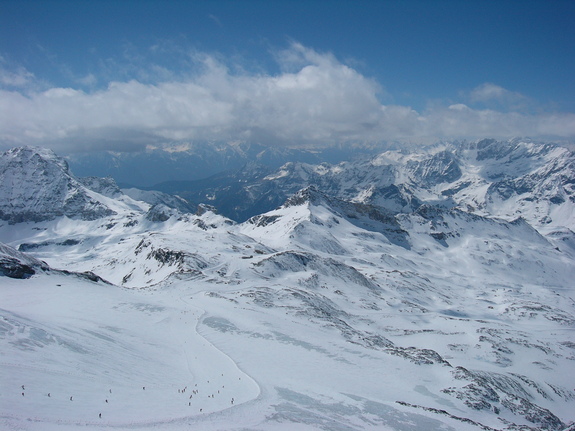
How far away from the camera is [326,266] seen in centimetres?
12438

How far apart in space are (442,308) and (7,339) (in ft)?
437

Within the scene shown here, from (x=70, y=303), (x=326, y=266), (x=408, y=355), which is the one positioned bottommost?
(x=70, y=303)

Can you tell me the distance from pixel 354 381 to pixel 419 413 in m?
7.73

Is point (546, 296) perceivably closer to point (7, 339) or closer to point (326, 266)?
point (326, 266)

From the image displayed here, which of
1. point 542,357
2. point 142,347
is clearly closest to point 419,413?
point 142,347

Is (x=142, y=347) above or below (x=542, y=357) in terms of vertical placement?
below

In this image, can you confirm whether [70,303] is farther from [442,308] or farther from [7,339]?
[442,308]

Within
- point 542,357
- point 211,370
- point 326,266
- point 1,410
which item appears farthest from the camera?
point 326,266

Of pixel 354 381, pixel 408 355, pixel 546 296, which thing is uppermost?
pixel 546 296

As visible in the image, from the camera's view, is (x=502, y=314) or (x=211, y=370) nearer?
(x=211, y=370)

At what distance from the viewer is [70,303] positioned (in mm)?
47594

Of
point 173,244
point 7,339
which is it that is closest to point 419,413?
point 7,339

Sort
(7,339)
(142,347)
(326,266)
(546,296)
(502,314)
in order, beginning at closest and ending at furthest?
(7,339)
(142,347)
(326,266)
(502,314)
(546,296)

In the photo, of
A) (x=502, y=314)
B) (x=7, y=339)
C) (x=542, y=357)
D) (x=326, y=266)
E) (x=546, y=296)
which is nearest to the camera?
(x=7, y=339)
